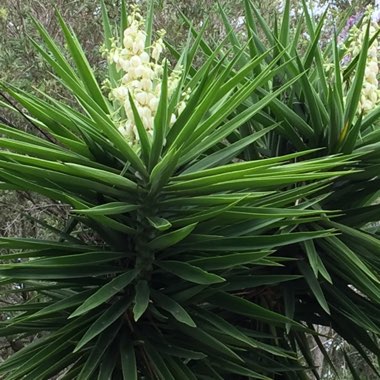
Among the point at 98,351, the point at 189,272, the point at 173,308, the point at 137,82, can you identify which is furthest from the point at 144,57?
the point at 98,351

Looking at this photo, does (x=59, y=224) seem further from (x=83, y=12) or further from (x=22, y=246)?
(x=22, y=246)

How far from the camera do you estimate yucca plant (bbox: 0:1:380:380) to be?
2221 mm

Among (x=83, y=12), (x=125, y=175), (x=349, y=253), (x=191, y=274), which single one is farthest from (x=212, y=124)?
(x=83, y=12)

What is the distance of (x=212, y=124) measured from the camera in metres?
2.39

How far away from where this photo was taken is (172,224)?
2316 millimetres

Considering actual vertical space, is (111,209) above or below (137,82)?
below

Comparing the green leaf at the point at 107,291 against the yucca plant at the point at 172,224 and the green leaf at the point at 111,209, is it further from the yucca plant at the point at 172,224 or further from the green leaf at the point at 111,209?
the green leaf at the point at 111,209

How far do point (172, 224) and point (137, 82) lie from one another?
0.47m

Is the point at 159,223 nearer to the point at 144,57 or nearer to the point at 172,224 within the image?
the point at 172,224

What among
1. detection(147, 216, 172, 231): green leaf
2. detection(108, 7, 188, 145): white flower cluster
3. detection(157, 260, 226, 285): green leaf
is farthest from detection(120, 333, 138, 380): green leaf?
detection(108, 7, 188, 145): white flower cluster

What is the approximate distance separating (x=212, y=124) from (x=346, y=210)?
0.65 metres

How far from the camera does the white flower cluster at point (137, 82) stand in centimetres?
234

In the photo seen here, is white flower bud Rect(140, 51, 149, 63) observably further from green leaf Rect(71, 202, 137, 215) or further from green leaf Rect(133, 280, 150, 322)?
green leaf Rect(133, 280, 150, 322)

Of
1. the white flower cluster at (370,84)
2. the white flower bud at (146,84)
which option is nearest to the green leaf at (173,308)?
the white flower bud at (146,84)
